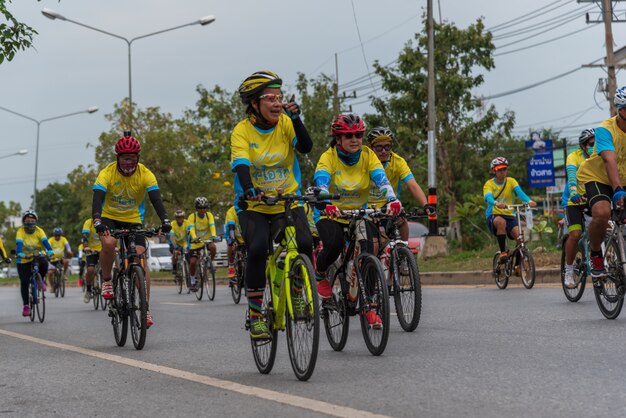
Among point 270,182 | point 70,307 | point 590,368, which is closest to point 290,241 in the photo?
point 270,182

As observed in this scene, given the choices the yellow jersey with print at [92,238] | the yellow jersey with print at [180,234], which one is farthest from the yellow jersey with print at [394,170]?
the yellow jersey with print at [180,234]

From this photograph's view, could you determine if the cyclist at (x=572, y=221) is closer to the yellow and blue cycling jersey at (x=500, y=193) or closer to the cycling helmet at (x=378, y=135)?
the cycling helmet at (x=378, y=135)

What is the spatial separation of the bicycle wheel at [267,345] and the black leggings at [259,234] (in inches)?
6.4

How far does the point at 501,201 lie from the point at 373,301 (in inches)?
351

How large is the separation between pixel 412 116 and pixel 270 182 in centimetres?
2998

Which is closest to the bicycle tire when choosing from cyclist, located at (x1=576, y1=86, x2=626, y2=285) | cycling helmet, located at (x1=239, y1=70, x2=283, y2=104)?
cycling helmet, located at (x1=239, y1=70, x2=283, y2=104)

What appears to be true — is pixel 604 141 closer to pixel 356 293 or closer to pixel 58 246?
pixel 356 293

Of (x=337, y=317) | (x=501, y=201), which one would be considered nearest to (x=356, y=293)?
(x=337, y=317)

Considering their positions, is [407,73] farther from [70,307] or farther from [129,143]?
[129,143]

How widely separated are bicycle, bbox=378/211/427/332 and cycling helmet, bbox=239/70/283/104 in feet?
6.92

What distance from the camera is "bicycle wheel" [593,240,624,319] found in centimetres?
973

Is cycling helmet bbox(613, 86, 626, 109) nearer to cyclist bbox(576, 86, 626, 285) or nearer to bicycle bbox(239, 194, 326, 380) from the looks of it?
cyclist bbox(576, 86, 626, 285)

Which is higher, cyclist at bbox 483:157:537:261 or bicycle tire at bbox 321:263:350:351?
cyclist at bbox 483:157:537:261

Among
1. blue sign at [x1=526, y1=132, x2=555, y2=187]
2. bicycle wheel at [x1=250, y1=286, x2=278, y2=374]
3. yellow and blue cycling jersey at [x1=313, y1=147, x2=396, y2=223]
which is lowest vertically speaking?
bicycle wheel at [x1=250, y1=286, x2=278, y2=374]
